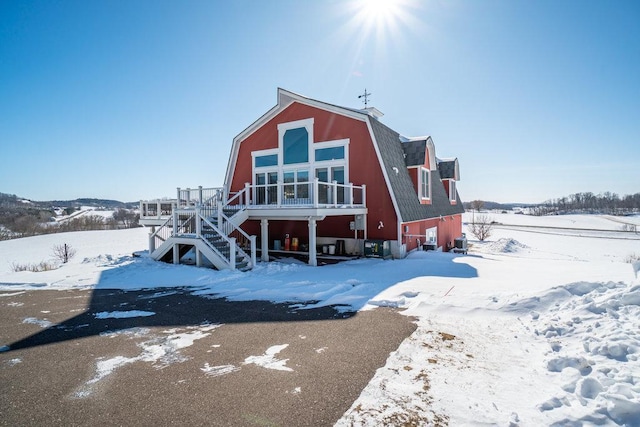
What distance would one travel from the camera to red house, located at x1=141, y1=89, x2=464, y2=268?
12.4 m

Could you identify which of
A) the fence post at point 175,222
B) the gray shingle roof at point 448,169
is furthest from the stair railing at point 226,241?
the gray shingle roof at point 448,169

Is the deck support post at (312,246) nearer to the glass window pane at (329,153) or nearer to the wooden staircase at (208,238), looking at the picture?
the wooden staircase at (208,238)

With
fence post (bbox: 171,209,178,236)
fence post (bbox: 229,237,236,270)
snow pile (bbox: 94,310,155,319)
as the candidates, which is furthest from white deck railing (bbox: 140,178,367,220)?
snow pile (bbox: 94,310,155,319)

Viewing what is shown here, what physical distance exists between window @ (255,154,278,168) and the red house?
A: 0.05 metres

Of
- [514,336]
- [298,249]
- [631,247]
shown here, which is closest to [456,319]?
[514,336]

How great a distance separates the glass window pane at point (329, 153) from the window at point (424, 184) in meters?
4.56

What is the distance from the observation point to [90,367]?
A: 444 centimetres

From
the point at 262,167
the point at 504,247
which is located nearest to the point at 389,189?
the point at 262,167

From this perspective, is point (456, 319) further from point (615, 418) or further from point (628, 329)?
point (615, 418)

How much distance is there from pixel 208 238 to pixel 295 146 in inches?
244

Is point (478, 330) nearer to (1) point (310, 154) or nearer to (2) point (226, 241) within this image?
(2) point (226, 241)

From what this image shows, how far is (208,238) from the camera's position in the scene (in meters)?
11.8

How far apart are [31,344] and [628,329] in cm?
919

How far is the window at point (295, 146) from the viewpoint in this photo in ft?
49.4
